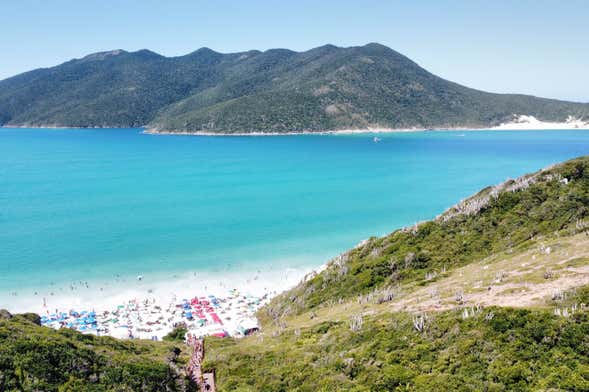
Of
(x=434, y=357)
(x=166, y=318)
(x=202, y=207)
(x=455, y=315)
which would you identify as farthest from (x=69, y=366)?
(x=202, y=207)

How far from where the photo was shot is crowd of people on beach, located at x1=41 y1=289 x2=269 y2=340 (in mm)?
32925

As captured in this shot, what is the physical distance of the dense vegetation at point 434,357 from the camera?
40.4 feet

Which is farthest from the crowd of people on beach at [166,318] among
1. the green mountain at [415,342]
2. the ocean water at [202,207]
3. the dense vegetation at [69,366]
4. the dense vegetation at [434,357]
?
the dense vegetation at [434,357]

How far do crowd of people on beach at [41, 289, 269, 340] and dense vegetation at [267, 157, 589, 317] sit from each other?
440cm

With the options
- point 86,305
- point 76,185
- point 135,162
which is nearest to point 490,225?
point 86,305

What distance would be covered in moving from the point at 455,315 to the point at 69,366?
47.2 feet

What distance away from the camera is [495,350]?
1348cm

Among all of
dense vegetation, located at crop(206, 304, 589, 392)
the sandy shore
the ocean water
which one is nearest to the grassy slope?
dense vegetation, located at crop(206, 304, 589, 392)

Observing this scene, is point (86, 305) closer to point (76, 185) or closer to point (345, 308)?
point (345, 308)

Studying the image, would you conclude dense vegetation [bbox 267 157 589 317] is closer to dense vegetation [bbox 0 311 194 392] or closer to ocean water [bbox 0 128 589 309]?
dense vegetation [bbox 0 311 194 392]

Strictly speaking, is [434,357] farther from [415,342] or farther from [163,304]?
[163,304]

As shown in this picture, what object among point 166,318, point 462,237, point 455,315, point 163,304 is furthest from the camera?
point 163,304

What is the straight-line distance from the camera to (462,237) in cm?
3058

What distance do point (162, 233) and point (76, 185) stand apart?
49205mm
